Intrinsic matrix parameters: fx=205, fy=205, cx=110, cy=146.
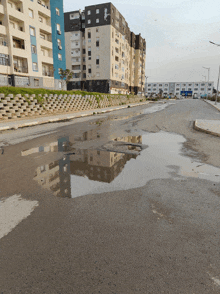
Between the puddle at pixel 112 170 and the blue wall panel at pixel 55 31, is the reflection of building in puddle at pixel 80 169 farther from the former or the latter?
the blue wall panel at pixel 55 31

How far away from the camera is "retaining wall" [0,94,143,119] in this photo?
1409 cm

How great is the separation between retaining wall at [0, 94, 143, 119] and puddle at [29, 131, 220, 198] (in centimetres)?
961

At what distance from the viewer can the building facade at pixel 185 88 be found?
165 m

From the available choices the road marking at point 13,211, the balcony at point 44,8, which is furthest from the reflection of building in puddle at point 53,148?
the balcony at point 44,8

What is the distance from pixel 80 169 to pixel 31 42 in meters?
34.3

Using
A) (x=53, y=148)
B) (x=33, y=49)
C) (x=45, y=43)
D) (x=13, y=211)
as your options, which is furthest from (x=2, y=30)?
(x=13, y=211)

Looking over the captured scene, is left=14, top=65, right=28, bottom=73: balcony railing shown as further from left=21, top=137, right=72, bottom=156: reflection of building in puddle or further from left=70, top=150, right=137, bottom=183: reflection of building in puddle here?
left=70, top=150, right=137, bottom=183: reflection of building in puddle

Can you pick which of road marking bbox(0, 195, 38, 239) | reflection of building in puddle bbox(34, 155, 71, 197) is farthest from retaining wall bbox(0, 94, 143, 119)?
road marking bbox(0, 195, 38, 239)

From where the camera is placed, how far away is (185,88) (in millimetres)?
172625

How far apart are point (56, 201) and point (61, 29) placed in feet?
144

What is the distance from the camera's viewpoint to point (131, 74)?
8319 centimetres

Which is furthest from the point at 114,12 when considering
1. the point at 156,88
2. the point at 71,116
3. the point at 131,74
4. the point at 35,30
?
the point at 156,88

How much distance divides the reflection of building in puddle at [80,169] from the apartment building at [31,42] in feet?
89.8

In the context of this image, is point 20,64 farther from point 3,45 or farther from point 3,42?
point 3,42
